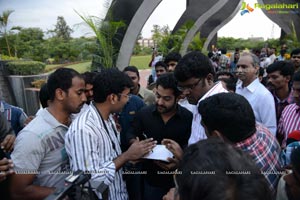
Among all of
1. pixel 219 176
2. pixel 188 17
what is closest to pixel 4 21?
pixel 219 176

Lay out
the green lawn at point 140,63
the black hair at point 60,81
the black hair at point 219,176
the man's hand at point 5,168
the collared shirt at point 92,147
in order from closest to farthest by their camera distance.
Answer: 1. the black hair at point 219,176
2. the man's hand at point 5,168
3. the collared shirt at point 92,147
4. the black hair at point 60,81
5. the green lawn at point 140,63

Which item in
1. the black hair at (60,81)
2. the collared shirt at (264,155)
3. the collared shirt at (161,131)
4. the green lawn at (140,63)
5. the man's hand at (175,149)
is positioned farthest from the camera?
the green lawn at (140,63)

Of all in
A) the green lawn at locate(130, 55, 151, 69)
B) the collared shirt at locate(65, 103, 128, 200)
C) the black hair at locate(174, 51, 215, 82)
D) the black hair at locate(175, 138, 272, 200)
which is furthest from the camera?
the green lawn at locate(130, 55, 151, 69)

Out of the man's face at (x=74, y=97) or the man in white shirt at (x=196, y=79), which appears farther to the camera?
the man in white shirt at (x=196, y=79)

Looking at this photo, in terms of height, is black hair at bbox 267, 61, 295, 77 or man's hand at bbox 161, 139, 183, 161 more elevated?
black hair at bbox 267, 61, 295, 77

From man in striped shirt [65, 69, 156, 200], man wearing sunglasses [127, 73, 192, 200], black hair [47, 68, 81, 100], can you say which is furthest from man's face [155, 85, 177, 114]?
black hair [47, 68, 81, 100]

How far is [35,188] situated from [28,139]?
0.33 metres

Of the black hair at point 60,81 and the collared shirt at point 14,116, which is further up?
the black hair at point 60,81

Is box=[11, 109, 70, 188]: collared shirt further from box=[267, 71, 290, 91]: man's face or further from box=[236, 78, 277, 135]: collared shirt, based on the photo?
box=[267, 71, 290, 91]: man's face

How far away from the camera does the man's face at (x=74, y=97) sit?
1.98 meters

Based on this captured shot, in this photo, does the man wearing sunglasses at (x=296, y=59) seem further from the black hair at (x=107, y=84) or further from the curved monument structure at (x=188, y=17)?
the curved monument structure at (x=188, y=17)

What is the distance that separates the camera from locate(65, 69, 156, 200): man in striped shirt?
169 centimetres

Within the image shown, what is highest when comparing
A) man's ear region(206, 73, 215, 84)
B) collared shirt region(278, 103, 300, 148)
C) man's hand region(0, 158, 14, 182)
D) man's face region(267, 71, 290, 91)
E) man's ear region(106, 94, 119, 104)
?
man's ear region(206, 73, 215, 84)

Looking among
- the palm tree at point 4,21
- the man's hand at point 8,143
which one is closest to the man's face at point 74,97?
the man's hand at point 8,143
